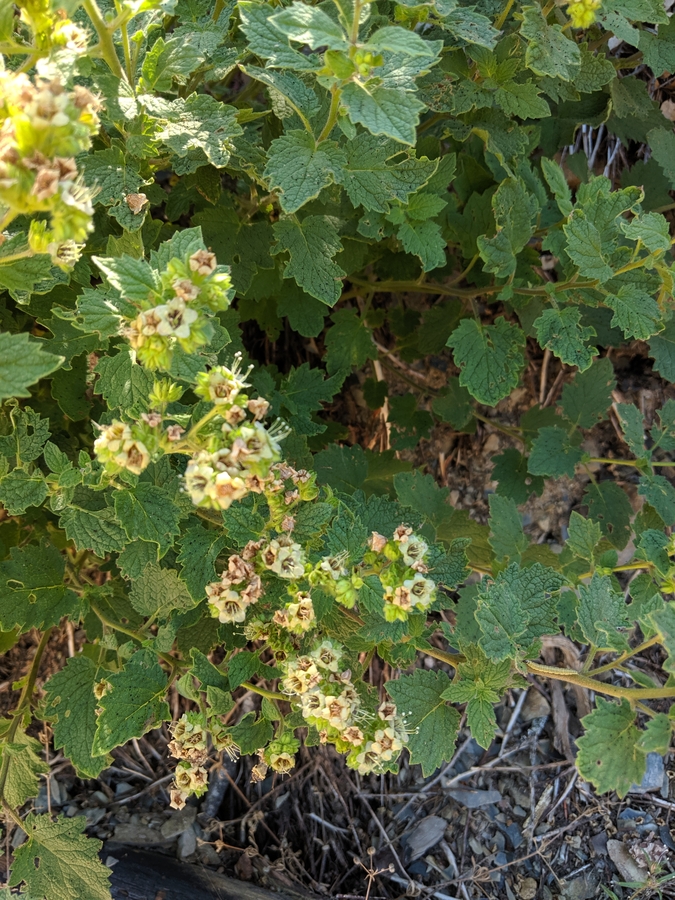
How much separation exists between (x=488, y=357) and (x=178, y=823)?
6.18 ft

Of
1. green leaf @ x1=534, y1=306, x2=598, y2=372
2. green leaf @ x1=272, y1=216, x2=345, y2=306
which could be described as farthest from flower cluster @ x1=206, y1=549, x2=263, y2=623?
green leaf @ x1=534, y1=306, x2=598, y2=372

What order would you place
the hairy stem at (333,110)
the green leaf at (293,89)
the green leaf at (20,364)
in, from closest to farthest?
the green leaf at (20,364) < the hairy stem at (333,110) < the green leaf at (293,89)

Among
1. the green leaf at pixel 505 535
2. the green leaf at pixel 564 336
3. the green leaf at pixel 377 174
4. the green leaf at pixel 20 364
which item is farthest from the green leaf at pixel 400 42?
the green leaf at pixel 505 535

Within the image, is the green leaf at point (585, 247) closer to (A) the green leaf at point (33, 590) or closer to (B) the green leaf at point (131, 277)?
(B) the green leaf at point (131, 277)

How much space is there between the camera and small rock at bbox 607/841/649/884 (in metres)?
2.37

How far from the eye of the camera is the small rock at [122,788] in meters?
2.74

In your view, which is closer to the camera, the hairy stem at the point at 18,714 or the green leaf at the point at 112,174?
the green leaf at the point at 112,174

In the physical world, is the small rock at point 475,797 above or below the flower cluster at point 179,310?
below

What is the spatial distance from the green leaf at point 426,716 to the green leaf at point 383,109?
1.25 meters

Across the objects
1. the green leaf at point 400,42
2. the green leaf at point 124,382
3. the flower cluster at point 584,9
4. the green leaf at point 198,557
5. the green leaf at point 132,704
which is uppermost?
the flower cluster at point 584,9

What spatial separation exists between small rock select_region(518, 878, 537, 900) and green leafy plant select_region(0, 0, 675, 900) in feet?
2.50

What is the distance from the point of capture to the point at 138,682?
1.89 meters

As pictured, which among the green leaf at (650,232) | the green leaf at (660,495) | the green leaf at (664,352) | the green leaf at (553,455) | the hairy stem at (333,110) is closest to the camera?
the hairy stem at (333,110)

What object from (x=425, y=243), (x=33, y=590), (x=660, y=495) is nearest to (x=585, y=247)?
(x=425, y=243)
